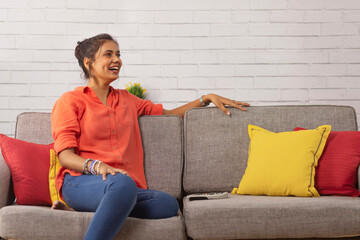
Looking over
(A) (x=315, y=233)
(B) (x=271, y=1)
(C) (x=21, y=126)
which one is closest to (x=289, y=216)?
(A) (x=315, y=233)

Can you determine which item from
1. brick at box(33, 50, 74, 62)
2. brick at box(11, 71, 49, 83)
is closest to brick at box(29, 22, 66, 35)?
brick at box(33, 50, 74, 62)

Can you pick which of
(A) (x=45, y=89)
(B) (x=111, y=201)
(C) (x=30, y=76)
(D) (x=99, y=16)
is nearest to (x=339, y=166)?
(B) (x=111, y=201)

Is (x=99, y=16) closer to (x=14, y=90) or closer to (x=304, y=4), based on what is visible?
(x=14, y=90)

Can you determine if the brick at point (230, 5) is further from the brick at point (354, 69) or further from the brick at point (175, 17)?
the brick at point (354, 69)

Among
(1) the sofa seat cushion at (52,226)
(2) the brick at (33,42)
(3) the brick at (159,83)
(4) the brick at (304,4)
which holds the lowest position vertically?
(1) the sofa seat cushion at (52,226)

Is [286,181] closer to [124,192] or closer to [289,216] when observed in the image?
[289,216]

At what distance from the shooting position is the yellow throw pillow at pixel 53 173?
201 centimetres

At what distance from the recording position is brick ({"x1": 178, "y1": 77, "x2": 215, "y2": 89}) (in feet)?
11.1

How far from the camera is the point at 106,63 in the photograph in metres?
2.20

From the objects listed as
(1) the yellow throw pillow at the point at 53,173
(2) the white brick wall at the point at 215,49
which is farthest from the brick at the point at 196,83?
(1) the yellow throw pillow at the point at 53,173

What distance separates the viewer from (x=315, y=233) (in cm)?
183

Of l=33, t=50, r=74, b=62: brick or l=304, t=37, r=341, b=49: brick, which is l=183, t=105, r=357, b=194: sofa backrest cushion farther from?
l=33, t=50, r=74, b=62: brick

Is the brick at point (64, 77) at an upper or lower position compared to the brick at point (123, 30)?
lower

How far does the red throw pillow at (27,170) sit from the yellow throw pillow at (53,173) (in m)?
0.01
